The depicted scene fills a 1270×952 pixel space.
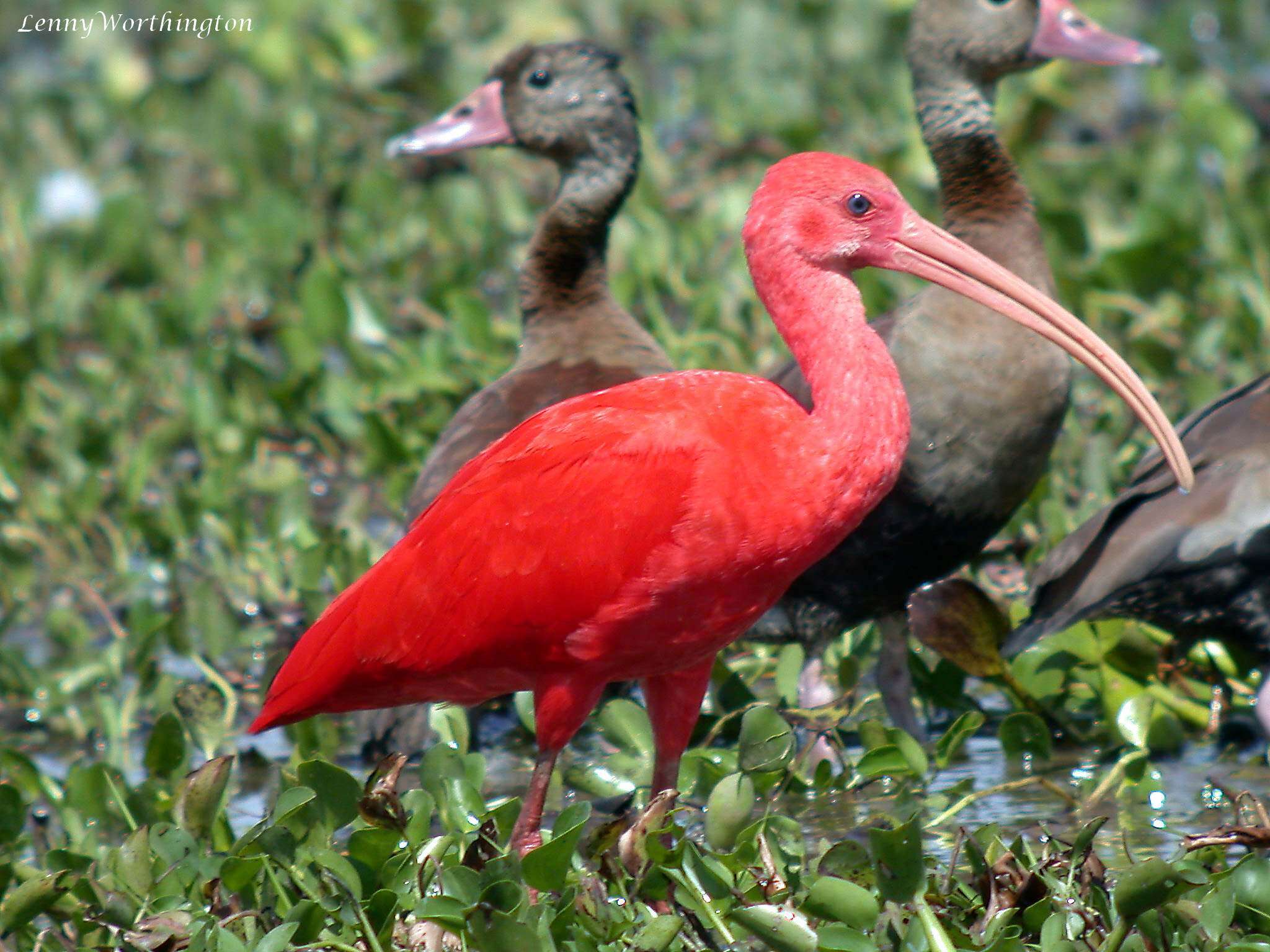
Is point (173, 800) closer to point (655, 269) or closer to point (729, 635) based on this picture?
point (729, 635)

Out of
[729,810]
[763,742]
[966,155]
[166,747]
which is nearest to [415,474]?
[166,747]

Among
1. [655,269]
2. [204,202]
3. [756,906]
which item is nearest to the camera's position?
[756,906]

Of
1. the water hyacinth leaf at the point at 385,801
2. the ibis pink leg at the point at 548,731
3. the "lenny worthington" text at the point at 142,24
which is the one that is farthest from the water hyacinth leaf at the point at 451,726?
the "lenny worthington" text at the point at 142,24

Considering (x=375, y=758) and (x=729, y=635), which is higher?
(x=729, y=635)

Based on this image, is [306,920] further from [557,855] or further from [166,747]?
[166,747]

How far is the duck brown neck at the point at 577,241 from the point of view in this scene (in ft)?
17.1

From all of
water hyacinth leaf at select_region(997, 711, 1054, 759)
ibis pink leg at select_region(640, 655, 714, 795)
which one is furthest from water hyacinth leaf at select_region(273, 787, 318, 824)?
water hyacinth leaf at select_region(997, 711, 1054, 759)

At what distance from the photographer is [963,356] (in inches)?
166

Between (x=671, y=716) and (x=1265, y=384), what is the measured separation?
5.69 feet

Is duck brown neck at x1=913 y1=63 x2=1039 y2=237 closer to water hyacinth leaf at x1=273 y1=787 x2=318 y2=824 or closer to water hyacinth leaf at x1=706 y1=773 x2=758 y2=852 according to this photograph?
water hyacinth leaf at x1=706 y1=773 x2=758 y2=852

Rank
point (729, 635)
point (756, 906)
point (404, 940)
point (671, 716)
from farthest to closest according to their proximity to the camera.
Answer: point (671, 716)
point (729, 635)
point (404, 940)
point (756, 906)

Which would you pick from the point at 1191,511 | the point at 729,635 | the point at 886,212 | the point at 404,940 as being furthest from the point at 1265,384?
the point at 404,940

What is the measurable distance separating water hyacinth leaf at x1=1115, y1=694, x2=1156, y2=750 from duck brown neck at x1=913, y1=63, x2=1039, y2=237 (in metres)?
1.19

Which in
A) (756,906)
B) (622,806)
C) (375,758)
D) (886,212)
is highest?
(886,212)
